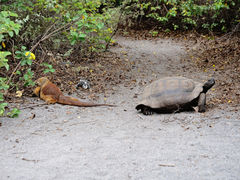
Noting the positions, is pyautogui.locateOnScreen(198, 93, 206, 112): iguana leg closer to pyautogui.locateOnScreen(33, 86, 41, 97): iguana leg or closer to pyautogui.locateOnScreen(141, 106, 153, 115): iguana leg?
pyautogui.locateOnScreen(141, 106, 153, 115): iguana leg

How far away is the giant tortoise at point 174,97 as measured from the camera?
16.1 ft

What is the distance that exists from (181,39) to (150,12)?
355 cm

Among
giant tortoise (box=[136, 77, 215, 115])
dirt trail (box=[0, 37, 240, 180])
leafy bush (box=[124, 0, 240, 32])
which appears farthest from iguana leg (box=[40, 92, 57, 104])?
leafy bush (box=[124, 0, 240, 32])

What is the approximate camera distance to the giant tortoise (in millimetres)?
4918

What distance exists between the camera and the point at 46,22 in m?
7.82

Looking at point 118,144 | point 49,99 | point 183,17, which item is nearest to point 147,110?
point 118,144

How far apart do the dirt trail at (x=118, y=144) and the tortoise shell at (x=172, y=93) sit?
269 millimetres

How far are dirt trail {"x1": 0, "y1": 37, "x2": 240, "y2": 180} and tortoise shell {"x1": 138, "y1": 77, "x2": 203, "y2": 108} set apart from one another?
269 millimetres

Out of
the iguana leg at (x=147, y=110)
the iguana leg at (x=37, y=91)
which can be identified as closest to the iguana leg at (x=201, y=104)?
the iguana leg at (x=147, y=110)

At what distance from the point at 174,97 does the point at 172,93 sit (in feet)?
0.30

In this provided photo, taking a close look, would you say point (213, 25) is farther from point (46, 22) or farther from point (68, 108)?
point (68, 108)

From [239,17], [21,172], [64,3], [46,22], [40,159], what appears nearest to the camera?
[21,172]

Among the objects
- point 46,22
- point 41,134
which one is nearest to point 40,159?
point 41,134

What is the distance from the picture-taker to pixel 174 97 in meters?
4.95
